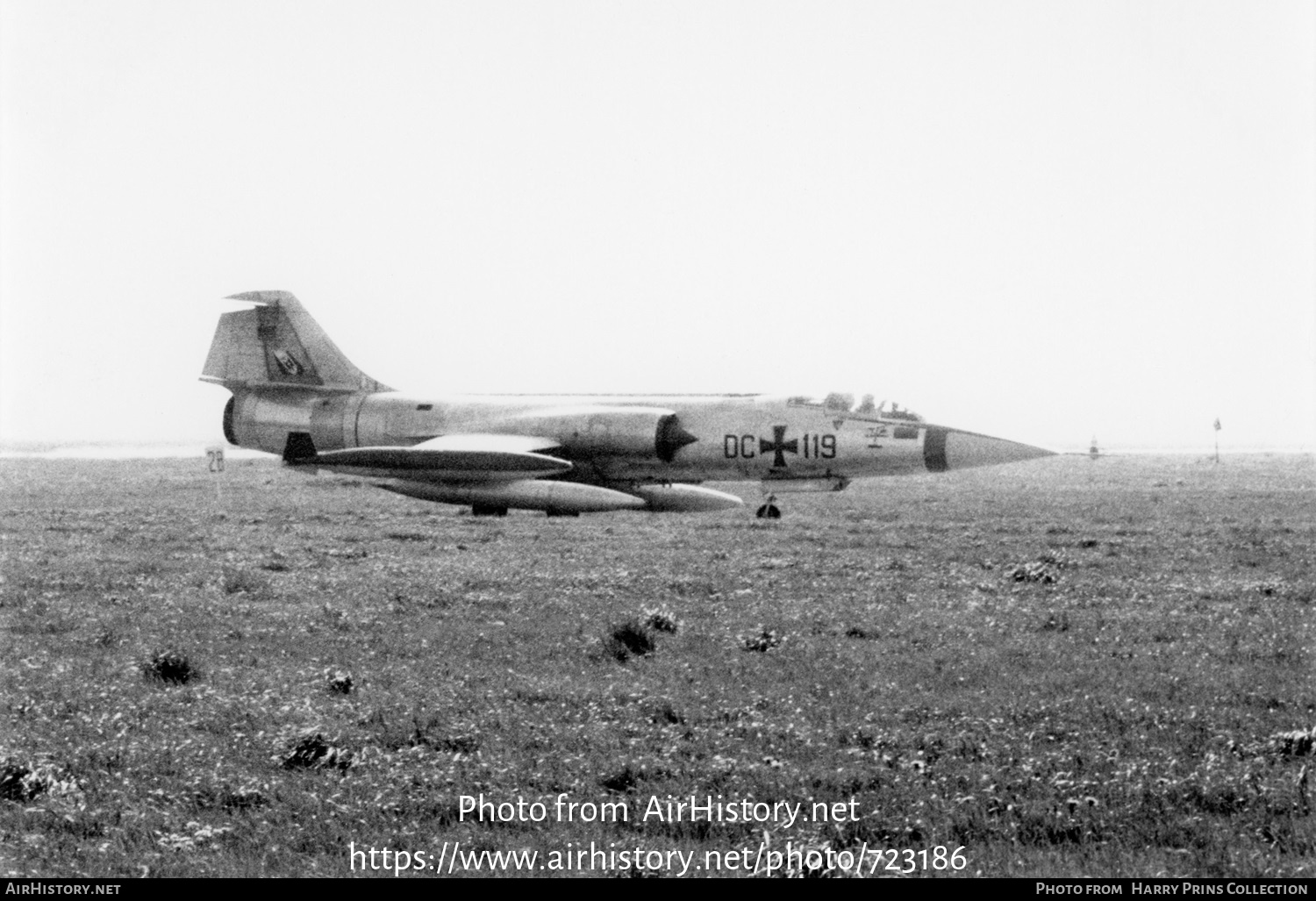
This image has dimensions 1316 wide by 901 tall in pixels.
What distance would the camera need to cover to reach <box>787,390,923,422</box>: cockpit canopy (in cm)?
2756

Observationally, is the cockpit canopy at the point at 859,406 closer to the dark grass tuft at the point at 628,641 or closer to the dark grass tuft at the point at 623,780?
the dark grass tuft at the point at 628,641

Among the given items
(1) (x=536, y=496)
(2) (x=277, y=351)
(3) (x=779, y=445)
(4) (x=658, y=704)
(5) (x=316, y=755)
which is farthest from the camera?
(2) (x=277, y=351)

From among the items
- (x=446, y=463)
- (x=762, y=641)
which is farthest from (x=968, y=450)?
(x=762, y=641)

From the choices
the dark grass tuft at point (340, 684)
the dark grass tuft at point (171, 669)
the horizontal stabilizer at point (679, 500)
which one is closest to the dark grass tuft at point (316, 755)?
the dark grass tuft at point (340, 684)

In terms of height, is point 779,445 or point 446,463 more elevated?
point 779,445

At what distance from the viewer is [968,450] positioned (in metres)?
26.5

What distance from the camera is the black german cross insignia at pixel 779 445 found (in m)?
28.0

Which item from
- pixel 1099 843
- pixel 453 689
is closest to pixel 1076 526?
pixel 453 689

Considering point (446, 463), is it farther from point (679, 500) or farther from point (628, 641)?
point (628, 641)

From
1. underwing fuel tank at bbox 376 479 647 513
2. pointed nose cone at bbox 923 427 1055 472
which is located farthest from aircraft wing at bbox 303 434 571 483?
pointed nose cone at bbox 923 427 1055 472

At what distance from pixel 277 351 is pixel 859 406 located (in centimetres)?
1573

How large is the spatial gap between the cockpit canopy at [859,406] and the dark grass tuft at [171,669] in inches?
708

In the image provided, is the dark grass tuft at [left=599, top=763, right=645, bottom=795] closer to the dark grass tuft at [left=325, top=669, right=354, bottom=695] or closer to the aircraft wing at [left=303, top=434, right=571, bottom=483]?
the dark grass tuft at [left=325, top=669, right=354, bottom=695]

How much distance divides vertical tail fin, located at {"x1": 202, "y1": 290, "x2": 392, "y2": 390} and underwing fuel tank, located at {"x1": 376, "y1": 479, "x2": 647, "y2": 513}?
5.63 m
